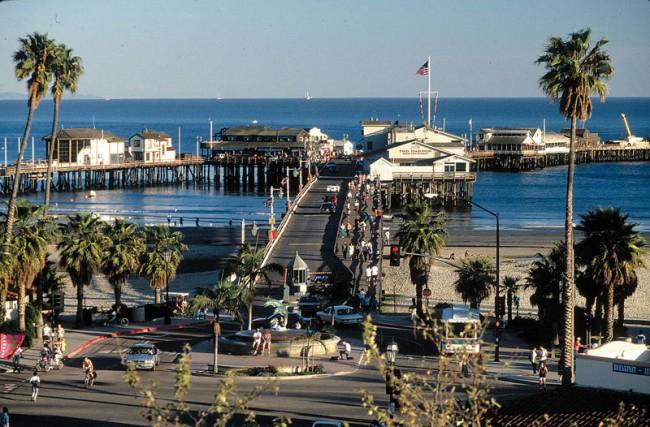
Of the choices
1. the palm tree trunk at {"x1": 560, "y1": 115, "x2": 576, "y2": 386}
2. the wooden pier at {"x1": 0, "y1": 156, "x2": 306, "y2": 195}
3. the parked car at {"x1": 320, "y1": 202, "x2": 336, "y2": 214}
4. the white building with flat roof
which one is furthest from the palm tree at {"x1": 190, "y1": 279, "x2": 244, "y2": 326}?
the wooden pier at {"x1": 0, "y1": 156, "x2": 306, "y2": 195}

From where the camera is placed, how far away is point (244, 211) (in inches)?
4176

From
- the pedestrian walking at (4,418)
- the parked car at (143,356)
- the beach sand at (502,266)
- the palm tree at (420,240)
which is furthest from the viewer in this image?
the beach sand at (502,266)

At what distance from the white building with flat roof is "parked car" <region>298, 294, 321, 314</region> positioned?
1732 cm

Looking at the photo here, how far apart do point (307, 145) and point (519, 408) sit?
4843 inches

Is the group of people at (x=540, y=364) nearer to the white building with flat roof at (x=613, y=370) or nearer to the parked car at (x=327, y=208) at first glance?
the white building with flat roof at (x=613, y=370)

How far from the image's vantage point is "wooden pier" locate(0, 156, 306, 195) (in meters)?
128

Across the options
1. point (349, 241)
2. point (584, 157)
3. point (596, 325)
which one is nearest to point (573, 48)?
point (596, 325)

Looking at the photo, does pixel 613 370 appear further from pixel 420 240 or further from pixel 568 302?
pixel 420 240

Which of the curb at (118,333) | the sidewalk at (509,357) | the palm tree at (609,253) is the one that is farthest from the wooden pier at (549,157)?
the palm tree at (609,253)

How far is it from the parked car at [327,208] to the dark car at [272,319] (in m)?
36.9

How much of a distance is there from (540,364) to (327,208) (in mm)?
49356

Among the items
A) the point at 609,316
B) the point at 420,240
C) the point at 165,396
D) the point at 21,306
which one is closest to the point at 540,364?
the point at 609,316

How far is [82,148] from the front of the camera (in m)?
130

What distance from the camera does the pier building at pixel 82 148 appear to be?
128 m
